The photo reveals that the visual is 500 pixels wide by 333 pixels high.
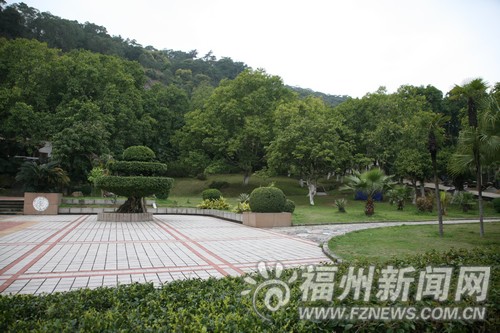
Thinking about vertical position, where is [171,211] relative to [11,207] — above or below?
below

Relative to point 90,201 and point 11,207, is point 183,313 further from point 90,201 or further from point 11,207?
point 90,201

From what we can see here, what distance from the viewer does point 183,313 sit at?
292 cm

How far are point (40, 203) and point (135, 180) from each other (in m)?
7.53

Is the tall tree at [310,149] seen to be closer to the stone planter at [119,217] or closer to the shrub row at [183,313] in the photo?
the stone planter at [119,217]

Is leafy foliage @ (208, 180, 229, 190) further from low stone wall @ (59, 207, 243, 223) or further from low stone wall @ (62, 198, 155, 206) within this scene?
low stone wall @ (59, 207, 243, 223)

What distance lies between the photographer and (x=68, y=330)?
8.35ft

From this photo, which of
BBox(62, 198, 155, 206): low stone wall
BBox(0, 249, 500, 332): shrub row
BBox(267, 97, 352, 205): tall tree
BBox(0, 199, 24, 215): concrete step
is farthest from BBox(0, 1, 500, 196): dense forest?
BBox(0, 249, 500, 332): shrub row

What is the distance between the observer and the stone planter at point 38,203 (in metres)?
18.5

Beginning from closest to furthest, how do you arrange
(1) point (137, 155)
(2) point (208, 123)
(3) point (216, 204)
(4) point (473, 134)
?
1. (4) point (473, 134)
2. (1) point (137, 155)
3. (3) point (216, 204)
4. (2) point (208, 123)

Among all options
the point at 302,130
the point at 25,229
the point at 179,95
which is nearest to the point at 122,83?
the point at 179,95

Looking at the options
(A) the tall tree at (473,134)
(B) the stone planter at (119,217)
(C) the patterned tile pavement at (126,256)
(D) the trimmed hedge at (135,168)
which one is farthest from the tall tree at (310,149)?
(C) the patterned tile pavement at (126,256)

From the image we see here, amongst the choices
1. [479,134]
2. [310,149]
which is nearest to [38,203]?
[310,149]

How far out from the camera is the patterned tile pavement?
5.52 m

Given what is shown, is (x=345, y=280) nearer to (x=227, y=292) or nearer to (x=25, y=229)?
(x=227, y=292)
